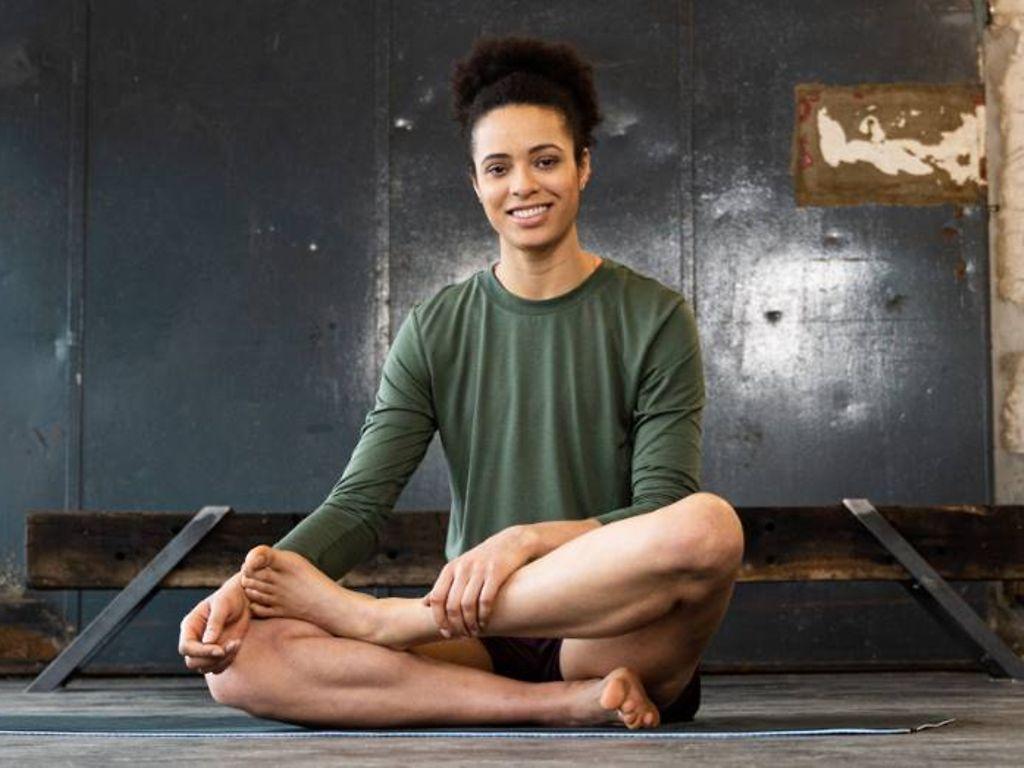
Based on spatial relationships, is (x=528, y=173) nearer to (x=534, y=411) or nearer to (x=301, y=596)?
(x=534, y=411)

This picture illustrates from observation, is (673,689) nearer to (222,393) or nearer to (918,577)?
(918,577)

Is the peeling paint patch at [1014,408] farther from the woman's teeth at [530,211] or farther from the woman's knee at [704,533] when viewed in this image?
the woman's knee at [704,533]

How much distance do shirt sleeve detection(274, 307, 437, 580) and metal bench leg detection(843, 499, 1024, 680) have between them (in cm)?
190

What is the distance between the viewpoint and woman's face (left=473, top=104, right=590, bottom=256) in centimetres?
260

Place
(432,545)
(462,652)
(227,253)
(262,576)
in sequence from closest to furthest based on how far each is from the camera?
(262,576) → (462,652) → (432,545) → (227,253)

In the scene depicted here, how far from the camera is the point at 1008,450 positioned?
199 inches

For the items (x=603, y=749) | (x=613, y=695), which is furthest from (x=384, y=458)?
(x=603, y=749)

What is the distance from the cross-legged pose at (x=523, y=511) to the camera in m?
2.23

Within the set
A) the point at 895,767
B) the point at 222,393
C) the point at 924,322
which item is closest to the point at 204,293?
the point at 222,393

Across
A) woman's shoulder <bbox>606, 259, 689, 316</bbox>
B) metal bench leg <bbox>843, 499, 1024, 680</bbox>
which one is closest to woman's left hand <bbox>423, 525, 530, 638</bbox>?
woman's shoulder <bbox>606, 259, 689, 316</bbox>

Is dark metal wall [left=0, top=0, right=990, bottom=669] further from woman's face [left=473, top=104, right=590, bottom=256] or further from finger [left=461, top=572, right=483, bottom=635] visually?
finger [left=461, top=572, right=483, bottom=635]

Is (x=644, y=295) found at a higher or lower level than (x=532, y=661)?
higher

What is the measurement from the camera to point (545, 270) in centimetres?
266

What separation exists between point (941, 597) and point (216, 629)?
8.09ft
